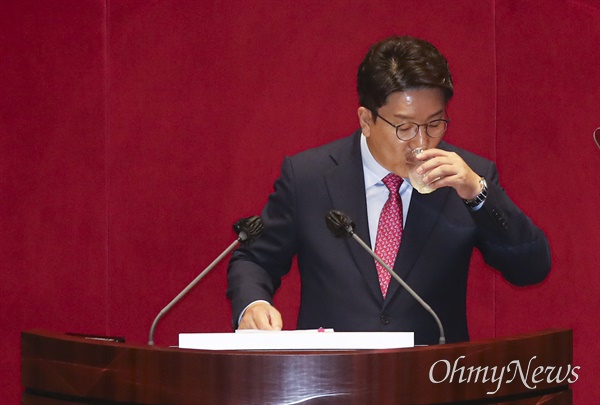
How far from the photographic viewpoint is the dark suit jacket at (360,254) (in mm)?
2428

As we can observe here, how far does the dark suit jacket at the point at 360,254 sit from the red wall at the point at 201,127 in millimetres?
832

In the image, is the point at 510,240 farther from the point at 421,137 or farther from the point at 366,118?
the point at 366,118

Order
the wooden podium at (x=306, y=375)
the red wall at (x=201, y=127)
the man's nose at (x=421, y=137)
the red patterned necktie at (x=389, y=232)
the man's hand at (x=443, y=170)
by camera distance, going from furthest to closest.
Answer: the red wall at (x=201, y=127), the red patterned necktie at (x=389, y=232), the man's nose at (x=421, y=137), the man's hand at (x=443, y=170), the wooden podium at (x=306, y=375)

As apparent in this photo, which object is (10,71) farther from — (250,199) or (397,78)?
(397,78)

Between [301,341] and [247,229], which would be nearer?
[301,341]

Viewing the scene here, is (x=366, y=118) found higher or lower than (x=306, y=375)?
higher

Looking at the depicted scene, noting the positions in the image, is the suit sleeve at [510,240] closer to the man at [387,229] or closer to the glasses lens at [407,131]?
the man at [387,229]

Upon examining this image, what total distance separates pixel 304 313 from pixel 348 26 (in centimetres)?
125

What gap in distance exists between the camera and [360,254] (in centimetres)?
250

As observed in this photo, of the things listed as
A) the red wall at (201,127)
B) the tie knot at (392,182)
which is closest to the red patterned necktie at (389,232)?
the tie knot at (392,182)

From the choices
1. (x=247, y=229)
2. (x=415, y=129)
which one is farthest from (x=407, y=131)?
(x=247, y=229)

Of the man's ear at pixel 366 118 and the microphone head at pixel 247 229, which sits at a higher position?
the man's ear at pixel 366 118

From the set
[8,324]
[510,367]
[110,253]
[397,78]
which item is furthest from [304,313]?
[8,324]

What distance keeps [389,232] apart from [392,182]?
14 cm
